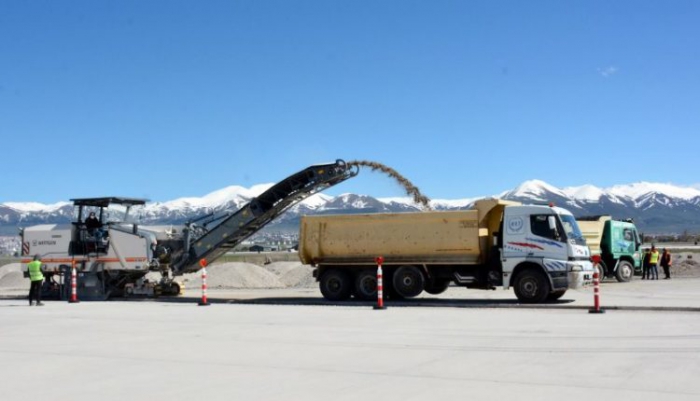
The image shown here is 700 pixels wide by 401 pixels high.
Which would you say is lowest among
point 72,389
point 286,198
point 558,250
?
point 72,389

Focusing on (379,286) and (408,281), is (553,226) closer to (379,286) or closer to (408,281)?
(408,281)

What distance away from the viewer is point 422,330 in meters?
14.8

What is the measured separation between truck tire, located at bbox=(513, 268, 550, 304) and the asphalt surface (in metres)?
1.38

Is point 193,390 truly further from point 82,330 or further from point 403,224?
point 403,224

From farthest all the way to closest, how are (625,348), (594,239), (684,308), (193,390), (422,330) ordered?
(594,239), (684,308), (422,330), (625,348), (193,390)

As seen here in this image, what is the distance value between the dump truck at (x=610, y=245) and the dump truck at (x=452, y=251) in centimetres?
1162

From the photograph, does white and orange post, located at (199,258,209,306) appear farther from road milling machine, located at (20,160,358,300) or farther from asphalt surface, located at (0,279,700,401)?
asphalt surface, located at (0,279,700,401)

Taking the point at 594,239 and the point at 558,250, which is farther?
the point at 594,239

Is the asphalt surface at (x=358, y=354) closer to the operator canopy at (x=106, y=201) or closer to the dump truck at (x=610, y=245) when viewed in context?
the operator canopy at (x=106, y=201)

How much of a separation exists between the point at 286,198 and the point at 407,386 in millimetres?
16953

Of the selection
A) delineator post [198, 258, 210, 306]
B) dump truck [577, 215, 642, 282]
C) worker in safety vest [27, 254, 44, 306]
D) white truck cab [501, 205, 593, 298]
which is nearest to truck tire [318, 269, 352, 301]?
delineator post [198, 258, 210, 306]

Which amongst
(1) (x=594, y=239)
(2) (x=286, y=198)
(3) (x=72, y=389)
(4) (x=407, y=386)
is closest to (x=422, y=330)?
(4) (x=407, y=386)

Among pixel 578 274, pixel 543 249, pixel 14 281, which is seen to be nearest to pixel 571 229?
pixel 543 249

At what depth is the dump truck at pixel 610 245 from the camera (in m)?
33.6
